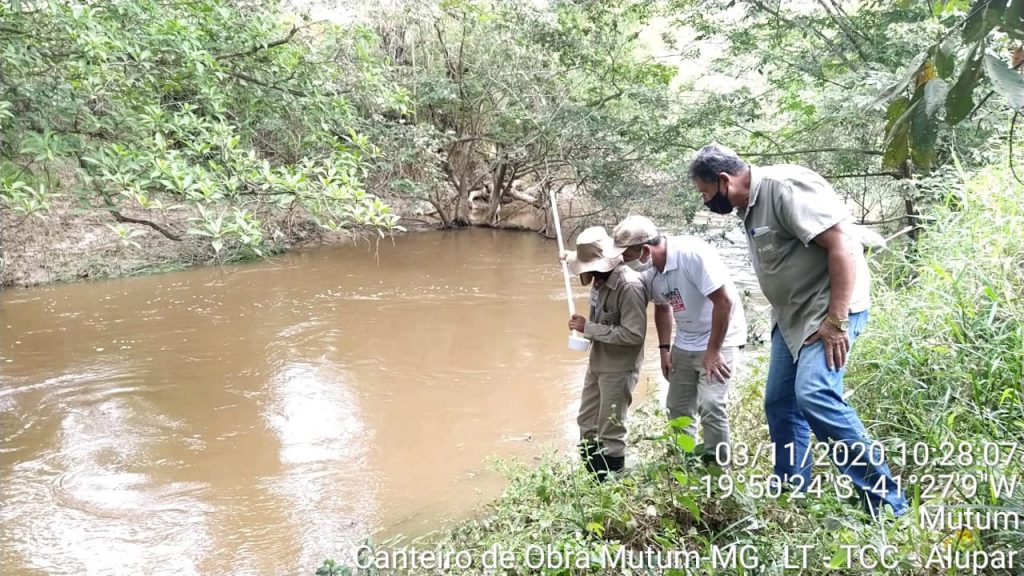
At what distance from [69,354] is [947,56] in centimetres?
779

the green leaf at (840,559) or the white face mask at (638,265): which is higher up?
the white face mask at (638,265)

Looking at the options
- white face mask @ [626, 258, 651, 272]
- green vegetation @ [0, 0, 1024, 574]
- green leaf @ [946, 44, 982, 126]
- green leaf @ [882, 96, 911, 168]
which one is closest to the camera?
green leaf @ [946, 44, 982, 126]

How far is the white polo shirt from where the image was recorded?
292 cm

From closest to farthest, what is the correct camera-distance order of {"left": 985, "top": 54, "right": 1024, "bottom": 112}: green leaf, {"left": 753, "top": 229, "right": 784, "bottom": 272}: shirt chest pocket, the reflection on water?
1. {"left": 985, "top": 54, "right": 1024, "bottom": 112}: green leaf
2. {"left": 753, "top": 229, "right": 784, "bottom": 272}: shirt chest pocket
3. the reflection on water

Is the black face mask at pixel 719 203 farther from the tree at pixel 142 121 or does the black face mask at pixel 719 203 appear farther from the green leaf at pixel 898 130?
the tree at pixel 142 121

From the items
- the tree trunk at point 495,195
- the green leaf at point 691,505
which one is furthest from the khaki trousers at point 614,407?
the tree trunk at point 495,195

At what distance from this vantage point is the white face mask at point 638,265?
3.10 m

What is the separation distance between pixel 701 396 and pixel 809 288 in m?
0.87

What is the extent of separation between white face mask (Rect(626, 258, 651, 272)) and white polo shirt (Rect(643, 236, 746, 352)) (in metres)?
0.04

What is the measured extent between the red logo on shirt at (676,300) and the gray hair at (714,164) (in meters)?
0.76

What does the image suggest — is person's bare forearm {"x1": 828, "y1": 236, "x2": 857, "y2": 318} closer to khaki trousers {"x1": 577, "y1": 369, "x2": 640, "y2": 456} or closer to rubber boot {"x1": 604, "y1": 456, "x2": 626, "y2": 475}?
khaki trousers {"x1": 577, "y1": 369, "x2": 640, "y2": 456}

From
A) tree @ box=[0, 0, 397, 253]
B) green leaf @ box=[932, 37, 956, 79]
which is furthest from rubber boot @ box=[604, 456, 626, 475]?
green leaf @ box=[932, 37, 956, 79]

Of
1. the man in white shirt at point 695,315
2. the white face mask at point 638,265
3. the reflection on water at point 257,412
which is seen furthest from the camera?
the reflection on water at point 257,412

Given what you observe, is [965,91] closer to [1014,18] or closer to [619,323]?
[1014,18]
